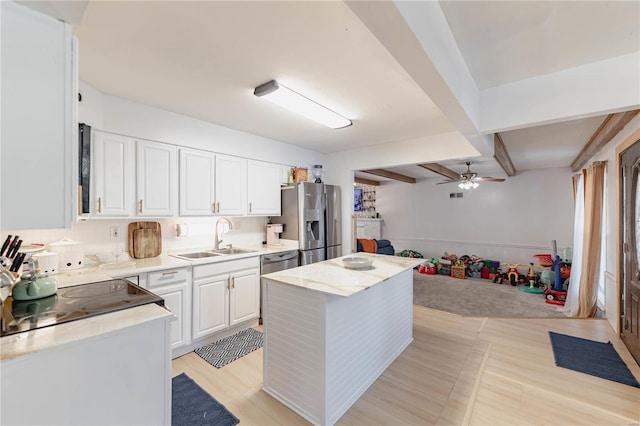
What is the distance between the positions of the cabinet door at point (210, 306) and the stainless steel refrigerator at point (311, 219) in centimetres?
118

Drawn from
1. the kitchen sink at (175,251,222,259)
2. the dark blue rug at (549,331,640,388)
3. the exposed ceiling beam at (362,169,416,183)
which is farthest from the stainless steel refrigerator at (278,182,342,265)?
the dark blue rug at (549,331,640,388)

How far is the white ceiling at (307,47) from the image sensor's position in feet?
4.64

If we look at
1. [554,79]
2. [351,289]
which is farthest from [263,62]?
[554,79]

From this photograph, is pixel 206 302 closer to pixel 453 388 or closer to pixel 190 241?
pixel 190 241

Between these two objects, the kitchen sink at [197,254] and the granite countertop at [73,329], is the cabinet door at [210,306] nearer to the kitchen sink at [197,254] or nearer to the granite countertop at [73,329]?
the kitchen sink at [197,254]

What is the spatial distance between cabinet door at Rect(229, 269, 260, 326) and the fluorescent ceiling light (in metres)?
1.89

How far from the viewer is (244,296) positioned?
125 inches

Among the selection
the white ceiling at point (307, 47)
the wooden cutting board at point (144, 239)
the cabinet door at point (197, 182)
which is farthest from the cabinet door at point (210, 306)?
the white ceiling at point (307, 47)

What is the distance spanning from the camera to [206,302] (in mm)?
2816

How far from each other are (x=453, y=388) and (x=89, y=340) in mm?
2455

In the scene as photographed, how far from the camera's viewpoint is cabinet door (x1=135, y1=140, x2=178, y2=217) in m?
2.68

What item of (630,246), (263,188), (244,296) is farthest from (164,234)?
(630,246)

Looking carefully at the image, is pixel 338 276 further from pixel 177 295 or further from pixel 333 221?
pixel 333 221

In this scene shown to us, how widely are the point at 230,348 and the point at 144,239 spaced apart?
Result: 1.47 m
